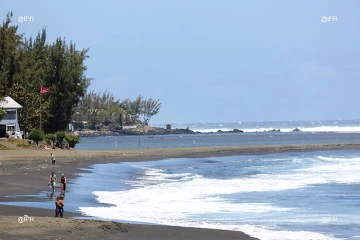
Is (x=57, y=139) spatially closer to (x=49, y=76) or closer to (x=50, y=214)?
(x=49, y=76)

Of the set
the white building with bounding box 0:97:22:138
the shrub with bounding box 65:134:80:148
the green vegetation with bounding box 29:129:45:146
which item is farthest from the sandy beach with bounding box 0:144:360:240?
the white building with bounding box 0:97:22:138

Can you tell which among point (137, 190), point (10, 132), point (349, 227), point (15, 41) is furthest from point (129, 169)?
point (15, 41)

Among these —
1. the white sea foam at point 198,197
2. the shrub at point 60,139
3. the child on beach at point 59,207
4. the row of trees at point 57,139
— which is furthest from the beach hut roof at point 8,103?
the child on beach at point 59,207

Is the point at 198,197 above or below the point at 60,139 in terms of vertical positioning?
below

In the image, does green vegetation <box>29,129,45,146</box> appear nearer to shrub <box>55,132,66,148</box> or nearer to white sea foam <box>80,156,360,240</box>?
shrub <box>55,132,66,148</box>

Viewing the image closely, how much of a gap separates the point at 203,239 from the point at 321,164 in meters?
42.8

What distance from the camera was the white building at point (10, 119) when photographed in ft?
237

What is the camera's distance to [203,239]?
2116cm

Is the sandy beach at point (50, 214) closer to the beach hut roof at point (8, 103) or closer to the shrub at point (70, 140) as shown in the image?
the shrub at point (70, 140)

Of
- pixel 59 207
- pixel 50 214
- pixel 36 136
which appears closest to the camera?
pixel 59 207

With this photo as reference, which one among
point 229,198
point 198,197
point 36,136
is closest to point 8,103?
point 36,136

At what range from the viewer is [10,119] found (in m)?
73.6

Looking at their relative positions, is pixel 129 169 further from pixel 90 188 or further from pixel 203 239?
pixel 203 239

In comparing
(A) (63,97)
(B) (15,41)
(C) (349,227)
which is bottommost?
(C) (349,227)
